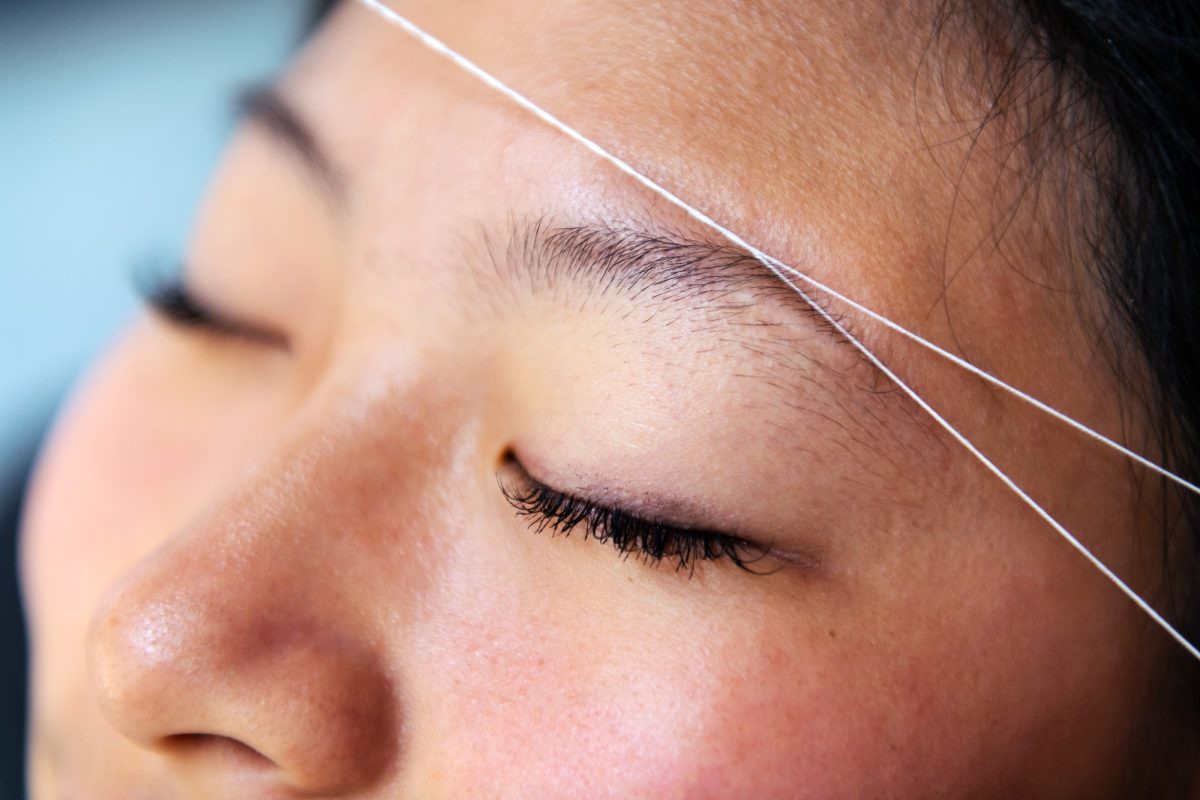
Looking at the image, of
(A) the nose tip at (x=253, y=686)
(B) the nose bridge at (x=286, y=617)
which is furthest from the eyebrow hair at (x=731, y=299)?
(A) the nose tip at (x=253, y=686)

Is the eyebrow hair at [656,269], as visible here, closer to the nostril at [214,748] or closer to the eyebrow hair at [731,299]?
the eyebrow hair at [731,299]

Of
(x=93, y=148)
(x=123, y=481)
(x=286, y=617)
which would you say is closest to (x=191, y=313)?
(x=123, y=481)

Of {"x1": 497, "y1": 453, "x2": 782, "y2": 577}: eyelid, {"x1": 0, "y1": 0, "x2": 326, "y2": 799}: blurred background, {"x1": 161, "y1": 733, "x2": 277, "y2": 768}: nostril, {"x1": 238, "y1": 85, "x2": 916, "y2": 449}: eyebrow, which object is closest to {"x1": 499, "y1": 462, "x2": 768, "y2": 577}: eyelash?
{"x1": 497, "y1": 453, "x2": 782, "y2": 577}: eyelid

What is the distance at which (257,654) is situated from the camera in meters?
0.71

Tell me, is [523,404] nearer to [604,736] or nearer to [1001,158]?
[604,736]

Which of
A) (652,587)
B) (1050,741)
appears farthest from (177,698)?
(1050,741)

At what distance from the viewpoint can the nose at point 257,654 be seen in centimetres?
70

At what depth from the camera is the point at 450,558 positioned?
74 cm

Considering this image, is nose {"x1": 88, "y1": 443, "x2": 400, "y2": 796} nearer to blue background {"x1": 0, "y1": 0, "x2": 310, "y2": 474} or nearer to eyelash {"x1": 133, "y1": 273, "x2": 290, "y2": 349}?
eyelash {"x1": 133, "y1": 273, "x2": 290, "y2": 349}

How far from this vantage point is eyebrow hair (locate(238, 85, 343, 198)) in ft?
2.84

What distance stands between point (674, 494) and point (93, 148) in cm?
156

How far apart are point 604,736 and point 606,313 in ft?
0.84

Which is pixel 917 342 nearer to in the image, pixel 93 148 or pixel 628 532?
pixel 628 532

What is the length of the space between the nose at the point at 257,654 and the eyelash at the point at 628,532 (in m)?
0.13
